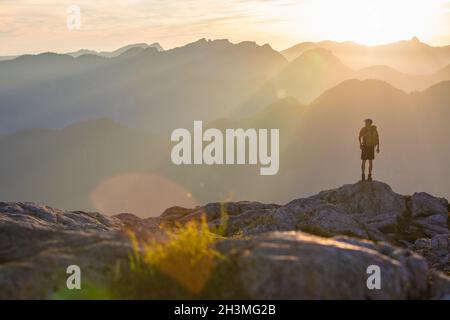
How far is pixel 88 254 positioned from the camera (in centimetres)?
868

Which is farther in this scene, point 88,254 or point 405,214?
point 405,214

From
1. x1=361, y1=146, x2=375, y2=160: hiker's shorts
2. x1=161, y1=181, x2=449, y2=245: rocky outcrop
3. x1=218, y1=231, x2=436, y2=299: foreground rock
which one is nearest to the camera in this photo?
x1=218, y1=231, x2=436, y2=299: foreground rock

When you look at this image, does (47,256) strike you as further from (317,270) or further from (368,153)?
(368,153)

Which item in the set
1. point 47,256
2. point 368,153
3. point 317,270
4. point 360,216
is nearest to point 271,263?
point 317,270

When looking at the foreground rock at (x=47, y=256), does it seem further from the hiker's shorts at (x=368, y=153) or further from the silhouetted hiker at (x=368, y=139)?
the hiker's shorts at (x=368, y=153)

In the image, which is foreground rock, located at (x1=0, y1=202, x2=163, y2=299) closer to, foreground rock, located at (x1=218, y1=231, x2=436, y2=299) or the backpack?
foreground rock, located at (x1=218, y1=231, x2=436, y2=299)

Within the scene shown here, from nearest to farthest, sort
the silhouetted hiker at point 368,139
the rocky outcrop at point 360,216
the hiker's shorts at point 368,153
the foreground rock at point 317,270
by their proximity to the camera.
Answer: the foreground rock at point 317,270 → the rocky outcrop at point 360,216 → the silhouetted hiker at point 368,139 → the hiker's shorts at point 368,153

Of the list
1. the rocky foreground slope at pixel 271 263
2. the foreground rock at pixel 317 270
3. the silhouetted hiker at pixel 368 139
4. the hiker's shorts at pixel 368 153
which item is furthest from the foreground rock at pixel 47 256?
the hiker's shorts at pixel 368 153

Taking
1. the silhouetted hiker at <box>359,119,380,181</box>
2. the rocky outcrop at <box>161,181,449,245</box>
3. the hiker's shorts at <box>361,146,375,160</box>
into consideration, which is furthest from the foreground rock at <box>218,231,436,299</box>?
the hiker's shorts at <box>361,146,375,160</box>

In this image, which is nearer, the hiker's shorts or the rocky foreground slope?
the rocky foreground slope
